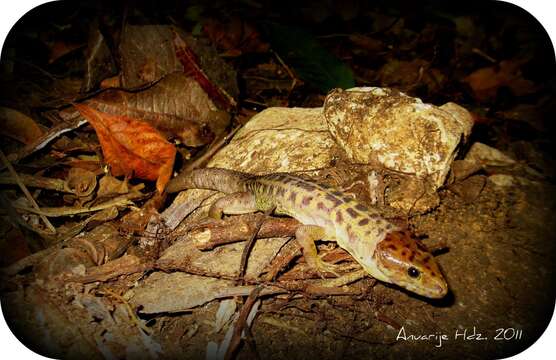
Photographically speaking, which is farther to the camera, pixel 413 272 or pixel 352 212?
pixel 352 212

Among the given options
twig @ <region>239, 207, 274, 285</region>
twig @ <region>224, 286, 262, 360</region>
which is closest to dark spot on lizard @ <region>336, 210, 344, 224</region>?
twig @ <region>239, 207, 274, 285</region>

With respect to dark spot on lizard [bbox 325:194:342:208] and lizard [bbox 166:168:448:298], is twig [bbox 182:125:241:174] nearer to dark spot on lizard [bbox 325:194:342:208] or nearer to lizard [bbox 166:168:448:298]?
lizard [bbox 166:168:448:298]

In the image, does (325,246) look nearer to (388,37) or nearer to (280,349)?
(280,349)

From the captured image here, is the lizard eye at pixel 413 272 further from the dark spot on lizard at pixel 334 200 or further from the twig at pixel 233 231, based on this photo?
the twig at pixel 233 231

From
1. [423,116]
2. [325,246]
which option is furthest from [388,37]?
[325,246]

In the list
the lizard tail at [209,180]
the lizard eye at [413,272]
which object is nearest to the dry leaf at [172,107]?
the lizard tail at [209,180]

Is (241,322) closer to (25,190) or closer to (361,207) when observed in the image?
(361,207)

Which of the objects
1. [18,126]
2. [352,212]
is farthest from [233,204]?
[18,126]
